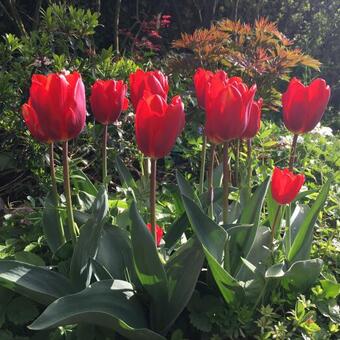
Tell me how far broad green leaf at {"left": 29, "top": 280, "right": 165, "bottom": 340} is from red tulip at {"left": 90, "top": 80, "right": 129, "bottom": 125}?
0.56 metres

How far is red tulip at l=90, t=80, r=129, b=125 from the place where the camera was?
5.01 ft

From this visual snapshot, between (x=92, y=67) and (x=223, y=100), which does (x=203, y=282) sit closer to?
(x=223, y=100)

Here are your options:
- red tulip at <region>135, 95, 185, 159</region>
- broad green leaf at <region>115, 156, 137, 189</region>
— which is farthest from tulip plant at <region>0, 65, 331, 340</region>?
broad green leaf at <region>115, 156, 137, 189</region>

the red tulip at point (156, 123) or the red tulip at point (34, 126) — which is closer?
the red tulip at point (156, 123)

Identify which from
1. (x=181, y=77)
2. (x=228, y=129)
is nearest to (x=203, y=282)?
(x=228, y=129)

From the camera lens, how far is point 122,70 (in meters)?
2.76

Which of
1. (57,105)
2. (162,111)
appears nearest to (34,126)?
(57,105)

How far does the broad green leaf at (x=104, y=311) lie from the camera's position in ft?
3.63

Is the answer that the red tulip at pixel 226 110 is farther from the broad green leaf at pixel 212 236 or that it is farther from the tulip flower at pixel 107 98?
the tulip flower at pixel 107 98

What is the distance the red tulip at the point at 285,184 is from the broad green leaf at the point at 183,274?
0.28 m

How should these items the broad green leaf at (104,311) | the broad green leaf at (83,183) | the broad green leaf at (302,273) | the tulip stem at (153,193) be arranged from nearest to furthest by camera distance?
the broad green leaf at (104,311), the tulip stem at (153,193), the broad green leaf at (302,273), the broad green leaf at (83,183)

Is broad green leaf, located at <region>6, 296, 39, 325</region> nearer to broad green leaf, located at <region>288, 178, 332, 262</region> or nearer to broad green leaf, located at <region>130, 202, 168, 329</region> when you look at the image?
broad green leaf, located at <region>130, 202, 168, 329</region>

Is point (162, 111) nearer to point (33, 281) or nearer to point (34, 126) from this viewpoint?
point (34, 126)

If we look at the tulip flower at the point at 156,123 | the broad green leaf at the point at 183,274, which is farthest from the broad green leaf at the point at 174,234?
the tulip flower at the point at 156,123
